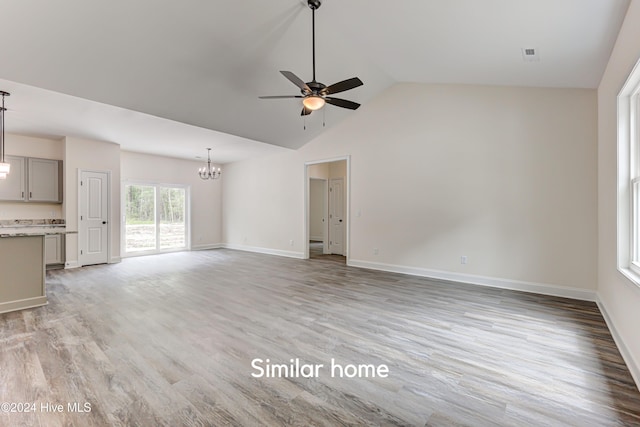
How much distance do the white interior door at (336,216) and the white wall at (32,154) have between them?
21.2 ft

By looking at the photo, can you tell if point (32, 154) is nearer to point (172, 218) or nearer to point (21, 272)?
point (172, 218)

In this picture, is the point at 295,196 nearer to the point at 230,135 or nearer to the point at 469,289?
the point at 230,135

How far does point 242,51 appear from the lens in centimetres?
401

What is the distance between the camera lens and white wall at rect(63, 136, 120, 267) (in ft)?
20.7

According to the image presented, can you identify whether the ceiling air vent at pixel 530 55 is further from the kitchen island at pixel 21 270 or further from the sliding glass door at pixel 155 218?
the sliding glass door at pixel 155 218

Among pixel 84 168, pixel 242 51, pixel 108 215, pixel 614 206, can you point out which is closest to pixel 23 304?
pixel 108 215

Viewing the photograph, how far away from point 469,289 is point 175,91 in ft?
18.0

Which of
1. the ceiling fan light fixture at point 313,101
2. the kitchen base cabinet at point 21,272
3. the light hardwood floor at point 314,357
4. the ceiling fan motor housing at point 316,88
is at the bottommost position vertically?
the light hardwood floor at point 314,357

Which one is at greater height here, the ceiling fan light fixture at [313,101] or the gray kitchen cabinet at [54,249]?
the ceiling fan light fixture at [313,101]

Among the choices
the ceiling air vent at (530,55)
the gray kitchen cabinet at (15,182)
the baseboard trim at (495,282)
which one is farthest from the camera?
the gray kitchen cabinet at (15,182)

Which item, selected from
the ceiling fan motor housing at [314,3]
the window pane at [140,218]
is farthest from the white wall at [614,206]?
the window pane at [140,218]

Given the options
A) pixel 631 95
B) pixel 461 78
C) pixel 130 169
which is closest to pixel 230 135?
pixel 130 169

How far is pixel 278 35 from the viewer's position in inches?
154

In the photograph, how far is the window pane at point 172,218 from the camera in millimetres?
8625
